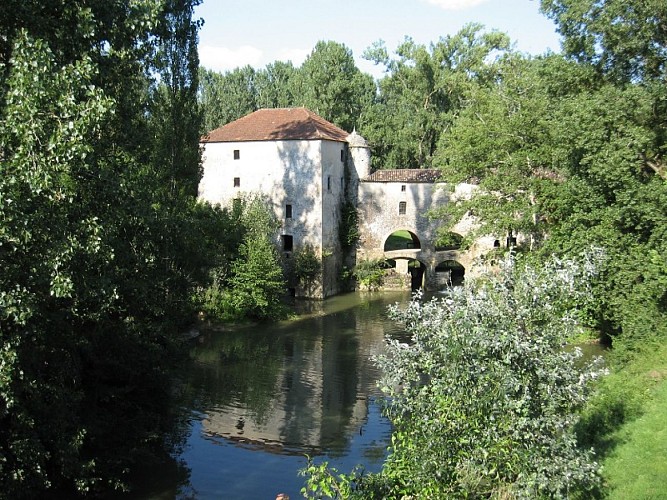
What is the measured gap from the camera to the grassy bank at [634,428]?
36.3 feet

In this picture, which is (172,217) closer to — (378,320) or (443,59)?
(378,320)

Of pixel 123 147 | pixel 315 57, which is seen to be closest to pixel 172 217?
pixel 123 147

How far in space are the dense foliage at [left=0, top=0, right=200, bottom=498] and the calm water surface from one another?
2.16 meters

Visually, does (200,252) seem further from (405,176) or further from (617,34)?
(405,176)

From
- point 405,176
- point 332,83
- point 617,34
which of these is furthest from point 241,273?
point 332,83

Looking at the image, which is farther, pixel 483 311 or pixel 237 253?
pixel 237 253

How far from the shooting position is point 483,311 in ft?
28.1

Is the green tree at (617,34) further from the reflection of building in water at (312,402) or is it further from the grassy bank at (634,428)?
the reflection of building in water at (312,402)

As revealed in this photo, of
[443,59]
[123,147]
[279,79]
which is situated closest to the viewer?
[123,147]

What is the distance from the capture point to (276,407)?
20062 millimetres

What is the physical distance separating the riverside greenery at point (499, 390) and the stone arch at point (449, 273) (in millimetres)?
29846

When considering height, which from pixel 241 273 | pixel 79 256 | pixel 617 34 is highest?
pixel 617 34

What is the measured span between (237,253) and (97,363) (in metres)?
18.3

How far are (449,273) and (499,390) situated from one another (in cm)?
3274
